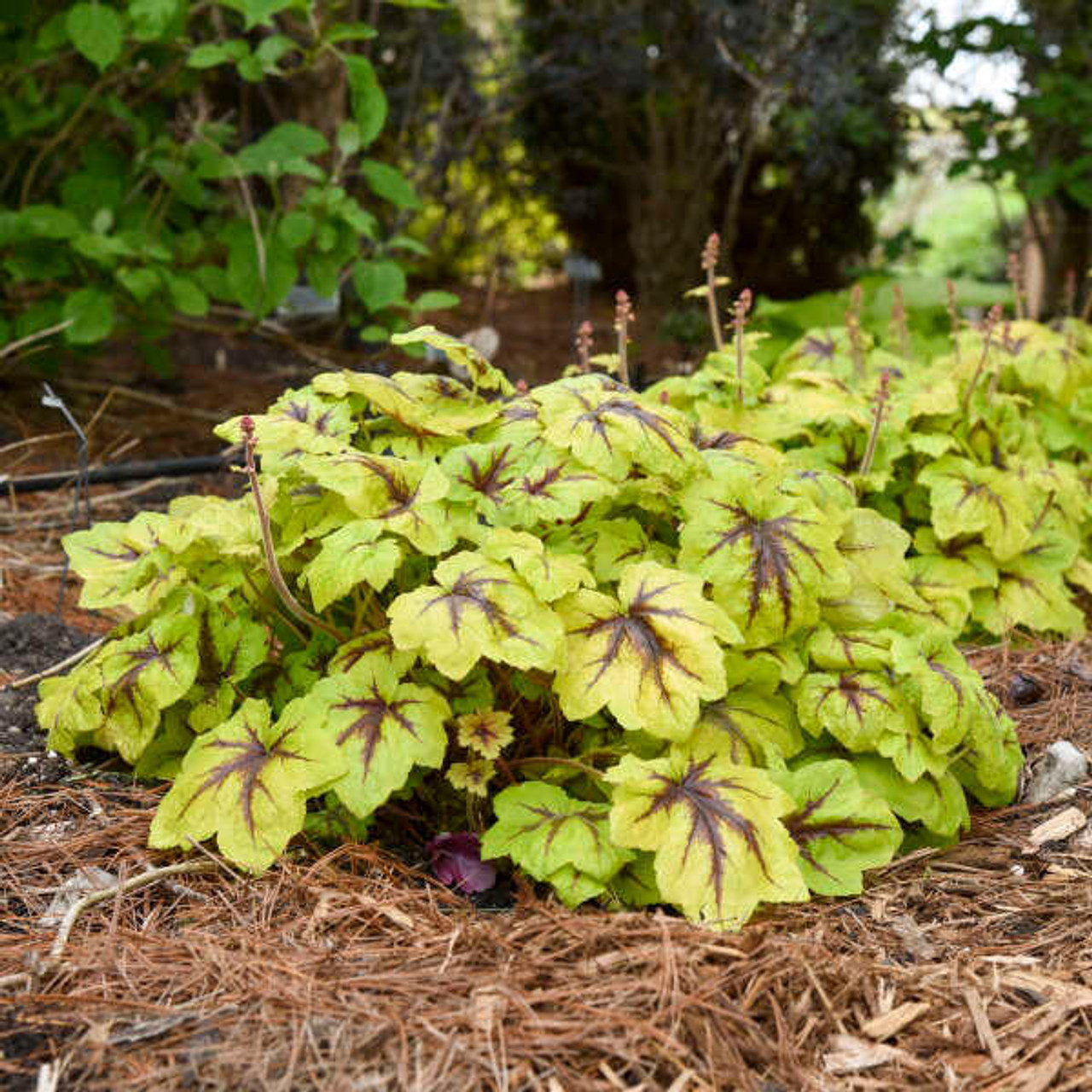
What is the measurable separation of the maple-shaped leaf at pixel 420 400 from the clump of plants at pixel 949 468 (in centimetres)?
61

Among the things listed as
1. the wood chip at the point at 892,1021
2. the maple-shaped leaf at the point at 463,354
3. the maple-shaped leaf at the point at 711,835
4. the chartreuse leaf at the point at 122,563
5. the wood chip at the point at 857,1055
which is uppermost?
the maple-shaped leaf at the point at 463,354

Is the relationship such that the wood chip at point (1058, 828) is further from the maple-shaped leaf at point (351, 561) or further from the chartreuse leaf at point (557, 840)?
the maple-shaped leaf at point (351, 561)

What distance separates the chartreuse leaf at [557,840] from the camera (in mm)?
1624

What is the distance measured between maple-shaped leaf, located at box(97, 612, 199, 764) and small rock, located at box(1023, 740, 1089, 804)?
144cm

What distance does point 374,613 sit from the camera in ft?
6.30

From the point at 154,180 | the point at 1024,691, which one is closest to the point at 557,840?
the point at 1024,691

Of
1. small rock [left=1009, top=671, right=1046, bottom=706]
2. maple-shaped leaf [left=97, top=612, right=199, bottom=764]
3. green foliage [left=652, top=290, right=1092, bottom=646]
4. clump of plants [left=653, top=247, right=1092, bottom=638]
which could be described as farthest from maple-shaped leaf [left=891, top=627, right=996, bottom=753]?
maple-shaped leaf [left=97, top=612, right=199, bottom=764]

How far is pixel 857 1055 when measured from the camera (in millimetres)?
1394

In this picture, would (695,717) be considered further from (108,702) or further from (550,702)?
(108,702)

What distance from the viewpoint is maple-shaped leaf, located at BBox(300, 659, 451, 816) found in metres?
1.64

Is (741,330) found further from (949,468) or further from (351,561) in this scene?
(351,561)

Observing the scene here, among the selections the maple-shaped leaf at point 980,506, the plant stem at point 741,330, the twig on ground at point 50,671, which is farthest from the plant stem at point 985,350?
the twig on ground at point 50,671

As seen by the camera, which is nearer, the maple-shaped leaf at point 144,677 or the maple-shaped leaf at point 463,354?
the maple-shaped leaf at point 144,677

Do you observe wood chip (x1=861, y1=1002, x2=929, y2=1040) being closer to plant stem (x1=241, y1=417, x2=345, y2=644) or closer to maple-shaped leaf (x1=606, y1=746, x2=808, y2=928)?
maple-shaped leaf (x1=606, y1=746, x2=808, y2=928)
